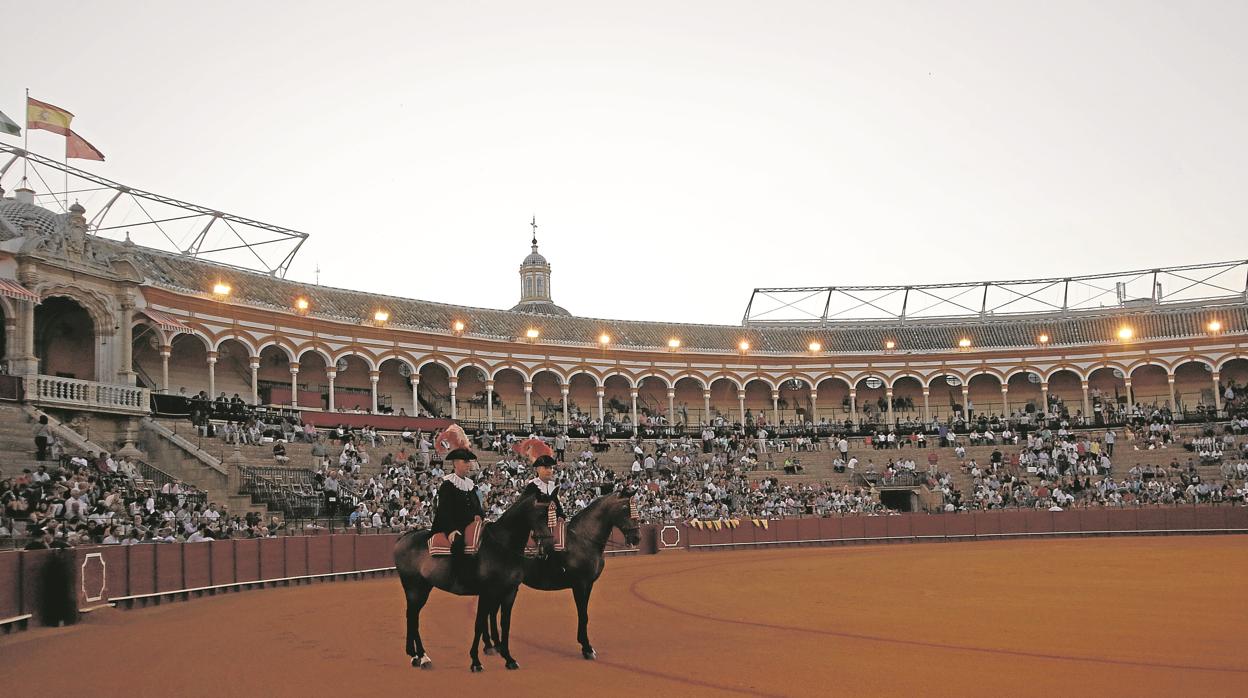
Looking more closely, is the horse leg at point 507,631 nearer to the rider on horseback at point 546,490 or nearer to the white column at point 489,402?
the rider on horseback at point 546,490

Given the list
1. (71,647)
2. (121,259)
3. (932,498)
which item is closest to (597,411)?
(932,498)

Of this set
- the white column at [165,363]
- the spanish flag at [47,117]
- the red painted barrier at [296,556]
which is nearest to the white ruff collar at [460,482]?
the red painted barrier at [296,556]

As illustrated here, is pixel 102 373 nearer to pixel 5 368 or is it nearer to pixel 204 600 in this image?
pixel 5 368

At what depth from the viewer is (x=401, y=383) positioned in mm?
53000

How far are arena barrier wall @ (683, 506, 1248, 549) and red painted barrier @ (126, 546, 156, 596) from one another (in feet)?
69.6

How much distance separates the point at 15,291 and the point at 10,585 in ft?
55.2

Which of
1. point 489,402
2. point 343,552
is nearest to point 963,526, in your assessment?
point 489,402

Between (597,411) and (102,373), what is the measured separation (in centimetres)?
3032

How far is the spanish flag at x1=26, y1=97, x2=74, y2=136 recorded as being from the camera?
32.7 metres

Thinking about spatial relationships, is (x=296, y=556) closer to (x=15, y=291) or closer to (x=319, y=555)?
(x=319, y=555)

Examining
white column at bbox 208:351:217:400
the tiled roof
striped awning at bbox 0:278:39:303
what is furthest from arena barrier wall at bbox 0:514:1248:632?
the tiled roof

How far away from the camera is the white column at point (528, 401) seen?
179ft

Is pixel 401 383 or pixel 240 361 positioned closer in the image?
pixel 240 361

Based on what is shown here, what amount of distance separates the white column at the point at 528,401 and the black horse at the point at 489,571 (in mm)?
42015
